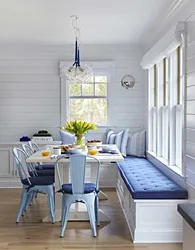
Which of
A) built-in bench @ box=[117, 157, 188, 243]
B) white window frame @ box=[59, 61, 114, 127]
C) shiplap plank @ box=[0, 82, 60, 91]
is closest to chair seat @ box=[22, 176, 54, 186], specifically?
built-in bench @ box=[117, 157, 188, 243]

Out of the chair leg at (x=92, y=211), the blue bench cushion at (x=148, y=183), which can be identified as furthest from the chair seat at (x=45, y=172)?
the chair leg at (x=92, y=211)

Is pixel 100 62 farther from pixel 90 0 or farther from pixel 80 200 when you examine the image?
pixel 80 200

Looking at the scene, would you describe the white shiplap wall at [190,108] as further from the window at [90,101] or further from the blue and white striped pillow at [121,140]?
the window at [90,101]

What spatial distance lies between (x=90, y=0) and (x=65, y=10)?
1.64ft

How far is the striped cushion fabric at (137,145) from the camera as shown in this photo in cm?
645

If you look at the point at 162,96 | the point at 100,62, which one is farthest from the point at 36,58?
the point at 162,96

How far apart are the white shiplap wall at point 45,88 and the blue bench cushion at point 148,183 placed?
5.37 feet

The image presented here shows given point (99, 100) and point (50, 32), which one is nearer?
point (50, 32)

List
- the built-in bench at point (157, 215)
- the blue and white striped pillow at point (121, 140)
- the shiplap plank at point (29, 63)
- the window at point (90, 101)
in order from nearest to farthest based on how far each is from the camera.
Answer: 1. the built-in bench at point (157, 215)
2. the blue and white striped pillow at point (121, 140)
3. the shiplap plank at point (29, 63)
4. the window at point (90, 101)

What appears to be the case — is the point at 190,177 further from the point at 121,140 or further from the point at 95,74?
the point at 95,74

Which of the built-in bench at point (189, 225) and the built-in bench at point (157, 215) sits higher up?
the built-in bench at point (189, 225)

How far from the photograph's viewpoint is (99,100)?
273 inches

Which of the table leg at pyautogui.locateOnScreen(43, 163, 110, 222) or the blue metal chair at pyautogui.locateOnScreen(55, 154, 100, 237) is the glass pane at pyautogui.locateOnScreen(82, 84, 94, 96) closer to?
the table leg at pyautogui.locateOnScreen(43, 163, 110, 222)

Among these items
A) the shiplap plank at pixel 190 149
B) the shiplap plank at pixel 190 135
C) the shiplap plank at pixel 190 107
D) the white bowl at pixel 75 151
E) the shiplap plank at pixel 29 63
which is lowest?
the white bowl at pixel 75 151
